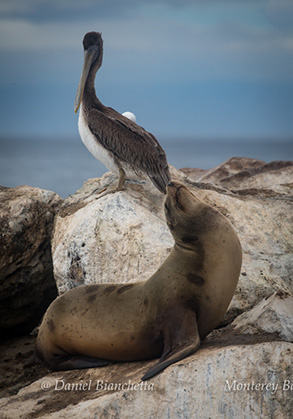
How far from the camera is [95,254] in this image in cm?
603

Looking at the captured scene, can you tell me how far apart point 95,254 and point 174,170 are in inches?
115

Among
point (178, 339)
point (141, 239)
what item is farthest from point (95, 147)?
point (178, 339)

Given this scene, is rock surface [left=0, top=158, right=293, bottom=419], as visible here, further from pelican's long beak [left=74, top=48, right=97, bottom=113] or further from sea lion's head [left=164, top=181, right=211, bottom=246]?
pelican's long beak [left=74, top=48, right=97, bottom=113]

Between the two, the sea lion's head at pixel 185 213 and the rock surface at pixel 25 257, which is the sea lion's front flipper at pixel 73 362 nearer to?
the sea lion's head at pixel 185 213

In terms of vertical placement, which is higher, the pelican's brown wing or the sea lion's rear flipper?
the pelican's brown wing

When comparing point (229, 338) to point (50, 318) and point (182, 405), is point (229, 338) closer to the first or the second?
point (182, 405)

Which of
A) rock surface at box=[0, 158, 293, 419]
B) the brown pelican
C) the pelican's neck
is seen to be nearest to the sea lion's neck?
rock surface at box=[0, 158, 293, 419]

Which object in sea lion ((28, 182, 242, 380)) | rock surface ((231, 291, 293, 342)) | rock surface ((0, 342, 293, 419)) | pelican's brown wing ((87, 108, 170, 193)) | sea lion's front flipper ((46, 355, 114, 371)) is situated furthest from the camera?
pelican's brown wing ((87, 108, 170, 193))

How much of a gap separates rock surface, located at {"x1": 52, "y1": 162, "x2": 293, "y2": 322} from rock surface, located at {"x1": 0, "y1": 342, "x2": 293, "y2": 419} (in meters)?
1.71

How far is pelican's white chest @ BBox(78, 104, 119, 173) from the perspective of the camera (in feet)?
23.6

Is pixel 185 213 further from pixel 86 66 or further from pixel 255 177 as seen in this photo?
pixel 255 177

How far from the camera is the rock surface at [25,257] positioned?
716 centimetres

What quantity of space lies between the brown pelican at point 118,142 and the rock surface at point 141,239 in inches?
13.5

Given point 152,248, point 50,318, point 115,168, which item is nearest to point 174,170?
point 115,168
